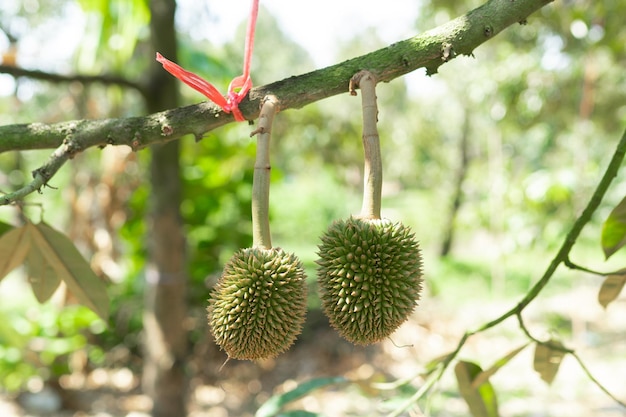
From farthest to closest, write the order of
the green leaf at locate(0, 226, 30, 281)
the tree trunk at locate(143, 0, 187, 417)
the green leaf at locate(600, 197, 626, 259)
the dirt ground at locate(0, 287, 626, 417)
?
the dirt ground at locate(0, 287, 626, 417), the tree trunk at locate(143, 0, 187, 417), the green leaf at locate(600, 197, 626, 259), the green leaf at locate(0, 226, 30, 281)

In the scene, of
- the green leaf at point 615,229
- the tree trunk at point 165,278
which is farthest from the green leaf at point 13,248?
the tree trunk at point 165,278

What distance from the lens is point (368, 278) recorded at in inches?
23.7

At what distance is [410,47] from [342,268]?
234 millimetres

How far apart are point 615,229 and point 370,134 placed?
567 millimetres

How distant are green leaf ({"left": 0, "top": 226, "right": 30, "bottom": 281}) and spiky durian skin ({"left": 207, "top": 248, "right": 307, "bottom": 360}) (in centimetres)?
33

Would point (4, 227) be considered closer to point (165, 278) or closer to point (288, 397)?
point (288, 397)

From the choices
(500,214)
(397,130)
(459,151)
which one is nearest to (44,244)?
(500,214)

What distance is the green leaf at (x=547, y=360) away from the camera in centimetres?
94

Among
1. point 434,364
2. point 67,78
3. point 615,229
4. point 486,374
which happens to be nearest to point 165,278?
point 67,78

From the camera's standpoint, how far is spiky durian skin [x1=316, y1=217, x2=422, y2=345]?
1.91ft

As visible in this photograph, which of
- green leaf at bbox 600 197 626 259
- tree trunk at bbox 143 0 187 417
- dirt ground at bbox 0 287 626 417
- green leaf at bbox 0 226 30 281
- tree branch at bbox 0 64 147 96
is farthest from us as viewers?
dirt ground at bbox 0 287 626 417

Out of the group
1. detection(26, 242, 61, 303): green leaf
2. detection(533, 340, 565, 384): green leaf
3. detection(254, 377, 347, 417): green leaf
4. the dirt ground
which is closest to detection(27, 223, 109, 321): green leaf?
detection(26, 242, 61, 303): green leaf

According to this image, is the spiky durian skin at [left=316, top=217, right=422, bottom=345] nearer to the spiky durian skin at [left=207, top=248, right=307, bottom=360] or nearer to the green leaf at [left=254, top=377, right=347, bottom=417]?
the spiky durian skin at [left=207, top=248, right=307, bottom=360]

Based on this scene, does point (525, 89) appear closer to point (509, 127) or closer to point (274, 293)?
point (509, 127)
